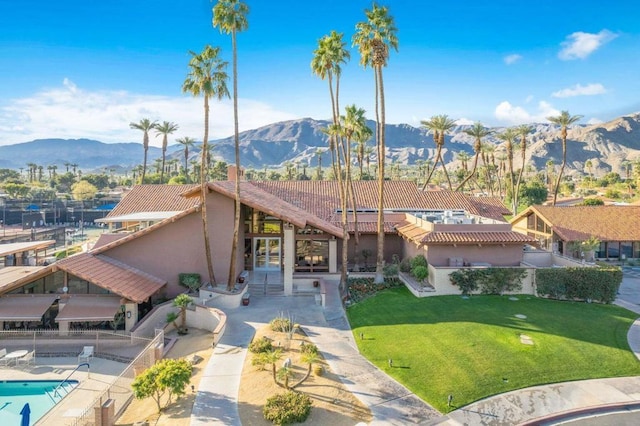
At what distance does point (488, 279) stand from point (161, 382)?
741 inches

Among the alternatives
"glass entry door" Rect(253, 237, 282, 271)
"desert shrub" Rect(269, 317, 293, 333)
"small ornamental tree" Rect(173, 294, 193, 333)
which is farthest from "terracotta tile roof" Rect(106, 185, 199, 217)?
"desert shrub" Rect(269, 317, 293, 333)

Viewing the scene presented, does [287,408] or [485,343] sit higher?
[287,408]

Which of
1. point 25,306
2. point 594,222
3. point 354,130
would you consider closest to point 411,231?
point 354,130

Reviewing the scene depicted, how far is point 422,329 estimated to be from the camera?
1838 cm

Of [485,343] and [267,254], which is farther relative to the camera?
[267,254]

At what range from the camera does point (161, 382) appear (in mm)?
12219

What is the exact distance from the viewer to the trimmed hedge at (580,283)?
22859 mm

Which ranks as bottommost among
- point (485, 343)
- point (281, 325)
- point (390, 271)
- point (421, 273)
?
point (485, 343)

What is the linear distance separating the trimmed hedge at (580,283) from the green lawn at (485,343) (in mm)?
754

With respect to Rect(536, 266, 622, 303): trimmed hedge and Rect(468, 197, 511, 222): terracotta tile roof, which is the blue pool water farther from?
Rect(468, 197, 511, 222): terracotta tile roof

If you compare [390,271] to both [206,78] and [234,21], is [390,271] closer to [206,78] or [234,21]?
[206,78]

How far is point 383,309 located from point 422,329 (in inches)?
139

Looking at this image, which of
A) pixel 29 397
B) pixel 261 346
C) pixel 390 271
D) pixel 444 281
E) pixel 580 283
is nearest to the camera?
pixel 29 397

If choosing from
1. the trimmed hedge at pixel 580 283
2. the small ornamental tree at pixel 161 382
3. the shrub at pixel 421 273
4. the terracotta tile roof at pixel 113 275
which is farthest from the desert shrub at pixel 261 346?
the trimmed hedge at pixel 580 283
